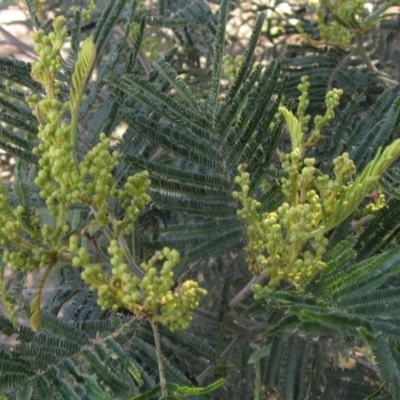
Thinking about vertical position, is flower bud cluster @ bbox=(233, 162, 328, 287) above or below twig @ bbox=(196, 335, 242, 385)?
above

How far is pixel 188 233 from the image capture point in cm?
106

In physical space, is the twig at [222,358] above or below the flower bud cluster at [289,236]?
below

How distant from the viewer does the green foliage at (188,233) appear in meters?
0.80

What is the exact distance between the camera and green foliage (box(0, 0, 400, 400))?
80 cm

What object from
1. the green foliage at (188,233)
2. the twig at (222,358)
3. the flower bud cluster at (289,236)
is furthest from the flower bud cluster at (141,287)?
the twig at (222,358)

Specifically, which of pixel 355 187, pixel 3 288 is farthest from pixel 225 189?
pixel 3 288

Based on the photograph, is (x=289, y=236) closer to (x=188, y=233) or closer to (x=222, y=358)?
(x=188, y=233)

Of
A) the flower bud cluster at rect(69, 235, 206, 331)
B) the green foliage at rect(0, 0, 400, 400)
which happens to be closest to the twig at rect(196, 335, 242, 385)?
the green foliage at rect(0, 0, 400, 400)

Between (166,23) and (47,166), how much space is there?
928 mm

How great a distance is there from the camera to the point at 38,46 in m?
0.82

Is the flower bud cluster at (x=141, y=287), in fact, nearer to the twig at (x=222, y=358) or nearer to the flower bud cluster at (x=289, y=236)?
the flower bud cluster at (x=289, y=236)

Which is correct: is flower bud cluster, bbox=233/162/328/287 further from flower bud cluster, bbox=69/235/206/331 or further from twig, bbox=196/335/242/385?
twig, bbox=196/335/242/385

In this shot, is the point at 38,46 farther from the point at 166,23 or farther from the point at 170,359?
the point at 166,23

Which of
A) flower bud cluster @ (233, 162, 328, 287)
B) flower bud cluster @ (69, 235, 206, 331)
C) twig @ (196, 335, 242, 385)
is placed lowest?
twig @ (196, 335, 242, 385)
